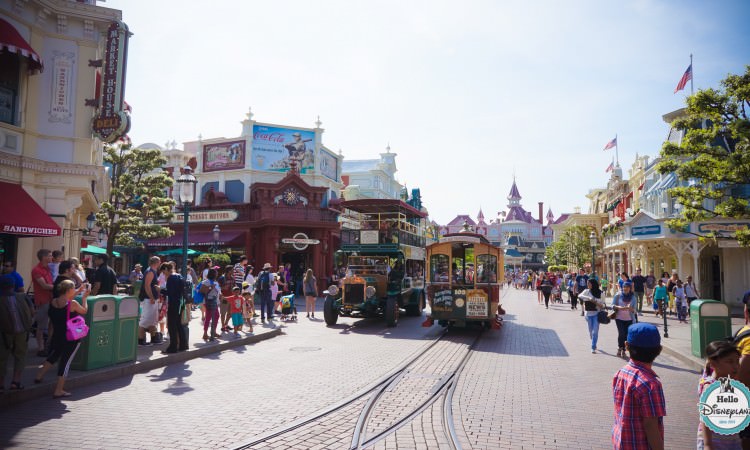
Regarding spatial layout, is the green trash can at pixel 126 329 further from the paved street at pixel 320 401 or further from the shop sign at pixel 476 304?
the shop sign at pixel 476 304

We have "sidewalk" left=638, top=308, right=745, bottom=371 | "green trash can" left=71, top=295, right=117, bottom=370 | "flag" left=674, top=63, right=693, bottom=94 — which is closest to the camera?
"green trash can" left=71, top=295, right=117, bottom=370

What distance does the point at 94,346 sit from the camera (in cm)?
800

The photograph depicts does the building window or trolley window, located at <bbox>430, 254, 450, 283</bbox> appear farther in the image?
A: trolley window, located at <bbox>430, 254, 450, 283</bbox>

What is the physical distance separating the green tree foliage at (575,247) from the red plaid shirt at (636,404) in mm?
43795

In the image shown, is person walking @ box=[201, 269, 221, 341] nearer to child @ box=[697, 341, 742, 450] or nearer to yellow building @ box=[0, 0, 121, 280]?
yellow building @ box=[0, 0, 121, 280]

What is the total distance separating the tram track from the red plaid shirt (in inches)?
89.5

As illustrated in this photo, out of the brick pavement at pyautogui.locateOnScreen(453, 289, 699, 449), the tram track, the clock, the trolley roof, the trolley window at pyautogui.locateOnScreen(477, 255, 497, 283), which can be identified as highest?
the clock

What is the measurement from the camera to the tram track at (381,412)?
5.23m

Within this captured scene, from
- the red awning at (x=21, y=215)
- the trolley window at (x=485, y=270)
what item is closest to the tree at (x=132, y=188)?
the red awning at (x=21, y=215)

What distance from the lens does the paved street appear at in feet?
17.4

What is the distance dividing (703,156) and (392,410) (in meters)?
10.6

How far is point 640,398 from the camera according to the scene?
10.00 ft

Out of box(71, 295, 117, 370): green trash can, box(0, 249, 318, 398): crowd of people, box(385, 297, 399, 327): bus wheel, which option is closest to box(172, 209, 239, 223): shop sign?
box(0, 249, 318, 398): crowd of people

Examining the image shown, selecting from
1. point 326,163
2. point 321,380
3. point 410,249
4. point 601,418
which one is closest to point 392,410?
point 321,380
